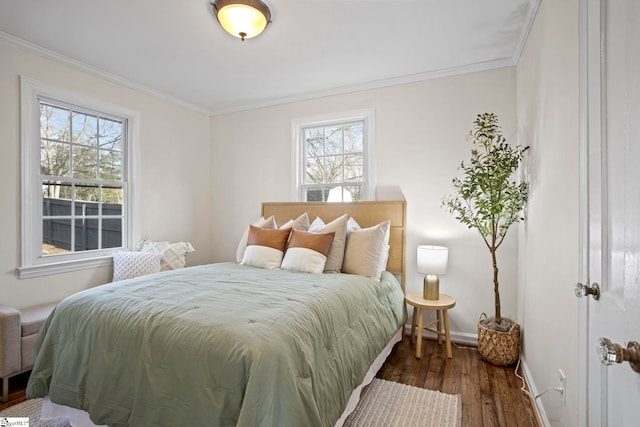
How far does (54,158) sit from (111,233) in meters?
0.90

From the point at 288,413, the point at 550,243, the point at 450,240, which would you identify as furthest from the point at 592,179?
the point at 450,240

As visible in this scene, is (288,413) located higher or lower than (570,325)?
lower

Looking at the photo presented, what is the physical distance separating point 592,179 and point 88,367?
7.68 feet

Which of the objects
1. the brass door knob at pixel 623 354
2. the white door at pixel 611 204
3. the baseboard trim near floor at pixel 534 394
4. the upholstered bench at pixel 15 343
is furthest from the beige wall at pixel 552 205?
the upholstered bench at pixel 15 343

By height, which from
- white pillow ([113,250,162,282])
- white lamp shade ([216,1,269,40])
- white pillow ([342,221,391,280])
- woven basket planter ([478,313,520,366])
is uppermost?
white lamp shade ([216,1,269,40])

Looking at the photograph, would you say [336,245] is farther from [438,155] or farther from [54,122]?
[54,122]

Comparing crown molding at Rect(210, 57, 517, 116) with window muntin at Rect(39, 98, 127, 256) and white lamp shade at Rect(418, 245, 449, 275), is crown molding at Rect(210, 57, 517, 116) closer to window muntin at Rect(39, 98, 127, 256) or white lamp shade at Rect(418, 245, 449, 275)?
window muntin at Rect(39, 98, 127, 256)

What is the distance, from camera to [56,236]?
2.93m

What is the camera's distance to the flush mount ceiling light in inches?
80.0

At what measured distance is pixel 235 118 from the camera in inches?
168

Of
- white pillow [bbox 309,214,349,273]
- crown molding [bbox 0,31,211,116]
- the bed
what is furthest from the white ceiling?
the bed

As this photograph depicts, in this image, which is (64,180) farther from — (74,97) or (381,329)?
(381,329)

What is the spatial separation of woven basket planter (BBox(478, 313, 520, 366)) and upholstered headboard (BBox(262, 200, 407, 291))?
0.87 meters

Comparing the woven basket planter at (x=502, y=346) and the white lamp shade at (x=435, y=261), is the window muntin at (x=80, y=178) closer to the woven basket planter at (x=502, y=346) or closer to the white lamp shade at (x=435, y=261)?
the white lamp shade at (x=435, y=261)
